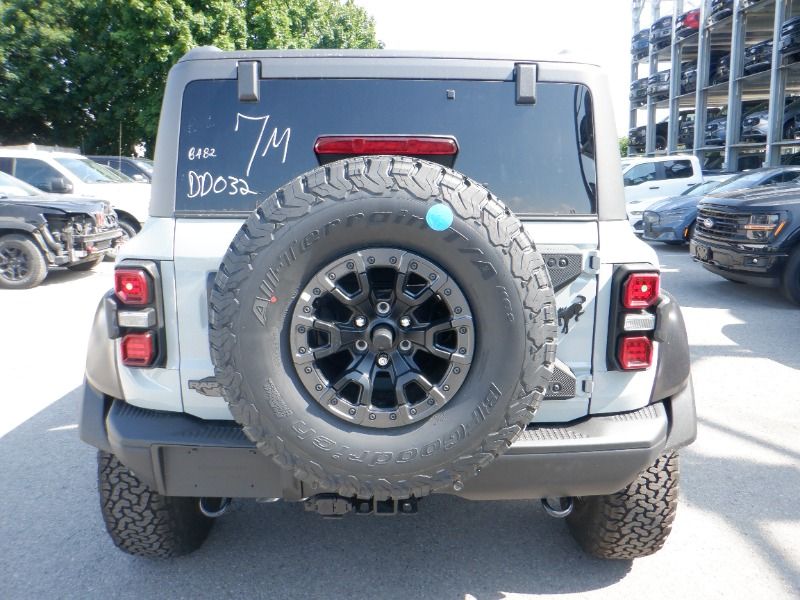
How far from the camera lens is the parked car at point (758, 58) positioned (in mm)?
22781

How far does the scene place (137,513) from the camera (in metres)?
2.84

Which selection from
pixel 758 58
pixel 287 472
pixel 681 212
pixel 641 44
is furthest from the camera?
pixel 641 44

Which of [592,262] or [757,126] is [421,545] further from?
[757,126]

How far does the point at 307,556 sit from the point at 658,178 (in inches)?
645

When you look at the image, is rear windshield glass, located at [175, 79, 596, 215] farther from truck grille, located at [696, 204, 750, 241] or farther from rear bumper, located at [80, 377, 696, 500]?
truck grille, located at [696, 204, 750, 241]

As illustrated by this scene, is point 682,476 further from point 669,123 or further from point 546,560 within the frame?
point 669,123

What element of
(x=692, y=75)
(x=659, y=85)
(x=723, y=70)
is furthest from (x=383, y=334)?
(x=659, y=85)

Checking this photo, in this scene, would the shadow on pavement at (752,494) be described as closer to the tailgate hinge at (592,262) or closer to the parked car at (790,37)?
the tailgate hinge at (592,262)

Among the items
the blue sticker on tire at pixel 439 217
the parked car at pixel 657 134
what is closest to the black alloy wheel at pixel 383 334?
the blue sticker on tire at pixel 439 217

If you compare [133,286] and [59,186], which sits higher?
[59,186]

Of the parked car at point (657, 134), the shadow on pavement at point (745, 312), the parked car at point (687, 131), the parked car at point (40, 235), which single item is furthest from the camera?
the parked car at point (657, 134)

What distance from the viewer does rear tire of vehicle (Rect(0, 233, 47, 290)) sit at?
31.9 feet

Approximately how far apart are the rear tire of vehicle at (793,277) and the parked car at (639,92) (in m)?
30.7

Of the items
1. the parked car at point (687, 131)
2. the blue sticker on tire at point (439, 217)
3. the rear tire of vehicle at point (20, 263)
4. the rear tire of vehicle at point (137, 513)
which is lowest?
the rear tire of vehicle at point (137, 513)
